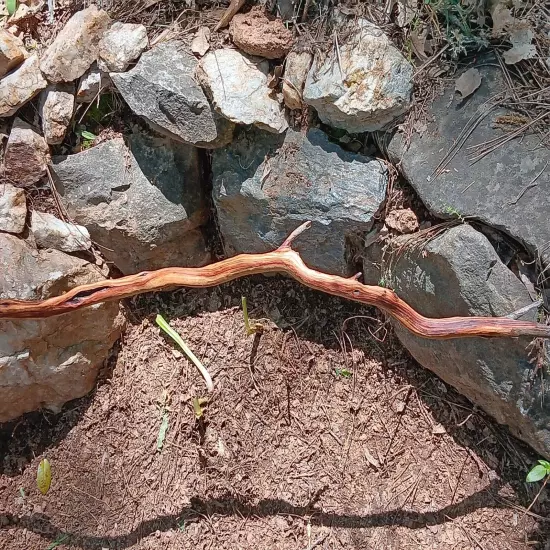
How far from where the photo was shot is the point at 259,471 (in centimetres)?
278

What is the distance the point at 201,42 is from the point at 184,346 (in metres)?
1.33

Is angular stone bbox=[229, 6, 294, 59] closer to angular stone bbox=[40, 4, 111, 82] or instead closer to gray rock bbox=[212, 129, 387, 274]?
gray rock bbox=[212, 129, 387, 274]

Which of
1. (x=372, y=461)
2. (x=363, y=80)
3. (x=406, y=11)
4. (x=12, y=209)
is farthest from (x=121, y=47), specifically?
(x=372, y=461)

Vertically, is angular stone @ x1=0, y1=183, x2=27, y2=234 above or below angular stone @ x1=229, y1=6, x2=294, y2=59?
below

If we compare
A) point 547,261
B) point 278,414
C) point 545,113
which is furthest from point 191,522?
point 545,113

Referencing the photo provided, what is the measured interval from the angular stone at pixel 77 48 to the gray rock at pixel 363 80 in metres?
0.98

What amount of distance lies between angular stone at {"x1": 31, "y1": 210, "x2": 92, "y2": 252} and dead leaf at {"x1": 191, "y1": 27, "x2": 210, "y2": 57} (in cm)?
94

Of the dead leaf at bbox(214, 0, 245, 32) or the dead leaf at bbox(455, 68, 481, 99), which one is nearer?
the dead leaf at bbox(455, 68, 481, 99)

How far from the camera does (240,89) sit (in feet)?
8.16

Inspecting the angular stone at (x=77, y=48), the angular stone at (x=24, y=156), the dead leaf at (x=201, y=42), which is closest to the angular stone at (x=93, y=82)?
the angular stone at (x=77, y=48)

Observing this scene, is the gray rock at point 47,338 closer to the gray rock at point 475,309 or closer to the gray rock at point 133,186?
the gray rock at point 133,186

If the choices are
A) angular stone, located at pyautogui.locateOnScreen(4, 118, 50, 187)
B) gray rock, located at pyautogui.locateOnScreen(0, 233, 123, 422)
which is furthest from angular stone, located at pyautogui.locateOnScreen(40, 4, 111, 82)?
gray rock, located at pyautogui.locateOnScreen(0, 233, 123, 422)

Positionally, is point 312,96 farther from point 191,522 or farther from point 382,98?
point 191,522

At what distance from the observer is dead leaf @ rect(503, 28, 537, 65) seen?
Answer: 2.25 m
